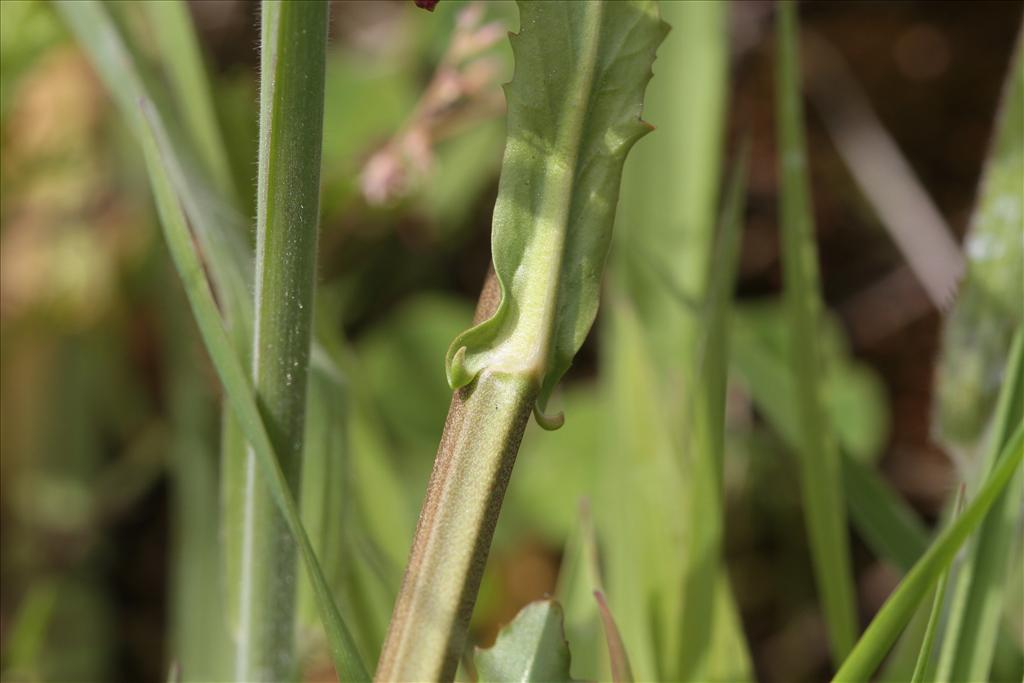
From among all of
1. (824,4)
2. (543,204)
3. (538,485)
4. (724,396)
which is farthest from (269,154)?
(824,4)

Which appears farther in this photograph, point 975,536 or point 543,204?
point 975,536

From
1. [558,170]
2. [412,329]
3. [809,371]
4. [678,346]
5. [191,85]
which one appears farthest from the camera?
[412,329]

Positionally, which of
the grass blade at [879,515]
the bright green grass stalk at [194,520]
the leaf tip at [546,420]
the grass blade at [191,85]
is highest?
the grass blade at [191,85]

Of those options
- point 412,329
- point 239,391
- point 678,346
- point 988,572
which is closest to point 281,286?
point 239,391

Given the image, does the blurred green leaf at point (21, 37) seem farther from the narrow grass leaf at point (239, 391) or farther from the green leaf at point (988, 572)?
the green leaf at point (988, 572)

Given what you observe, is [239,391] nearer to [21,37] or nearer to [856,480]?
[856,480]

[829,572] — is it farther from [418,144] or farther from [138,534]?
[138,534]

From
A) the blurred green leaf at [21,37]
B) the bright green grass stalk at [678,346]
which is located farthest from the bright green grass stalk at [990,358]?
the blurred green leaf at [21,37]
